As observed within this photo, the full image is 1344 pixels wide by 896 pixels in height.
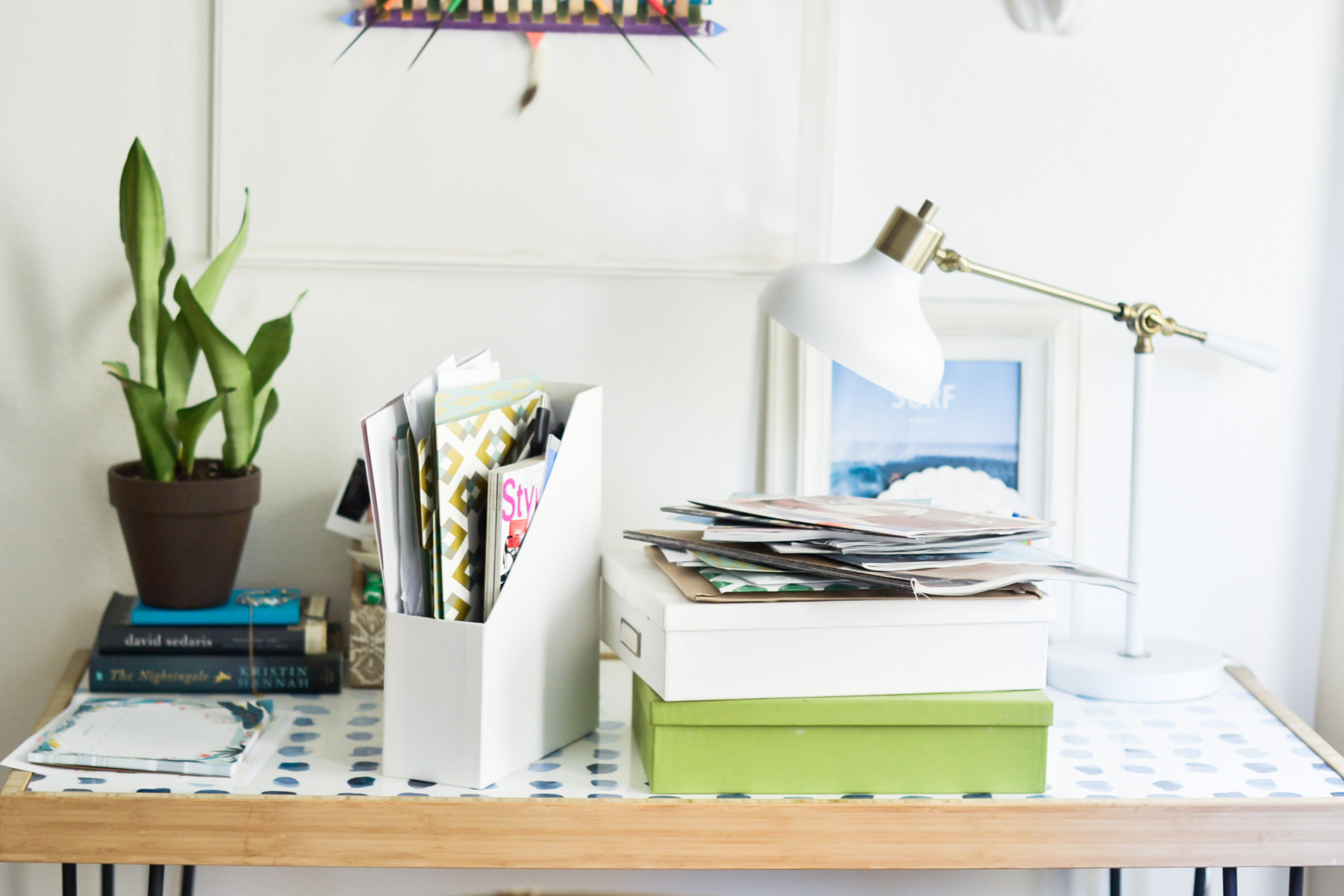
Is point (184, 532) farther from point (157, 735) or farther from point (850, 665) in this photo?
point (850, 665)

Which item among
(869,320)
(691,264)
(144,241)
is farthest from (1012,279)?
(144,241)

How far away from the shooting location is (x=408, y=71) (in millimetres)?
1073

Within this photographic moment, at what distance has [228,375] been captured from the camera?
0.97 meters

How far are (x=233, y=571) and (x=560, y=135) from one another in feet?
1.75

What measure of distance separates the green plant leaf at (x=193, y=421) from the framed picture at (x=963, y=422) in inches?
21.3

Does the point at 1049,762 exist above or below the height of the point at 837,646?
below

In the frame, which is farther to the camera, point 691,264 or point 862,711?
Result: point 691,264

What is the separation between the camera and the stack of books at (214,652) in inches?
38.5

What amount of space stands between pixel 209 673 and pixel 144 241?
398mm

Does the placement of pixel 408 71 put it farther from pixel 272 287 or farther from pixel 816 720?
pixel 816 720

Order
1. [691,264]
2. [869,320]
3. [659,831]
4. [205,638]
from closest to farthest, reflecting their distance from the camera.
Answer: [659,831]
[869,320]
[205,638]
[691,264]

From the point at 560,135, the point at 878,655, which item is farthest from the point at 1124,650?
the point at 560,135

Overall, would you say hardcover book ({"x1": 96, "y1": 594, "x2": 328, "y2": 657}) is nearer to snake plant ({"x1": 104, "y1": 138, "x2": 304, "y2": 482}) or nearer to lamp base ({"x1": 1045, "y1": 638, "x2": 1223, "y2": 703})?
snake plant ({"x1": 104, "y1": 138, "x2": 304, "y2": 482})

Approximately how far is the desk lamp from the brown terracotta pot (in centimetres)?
52
